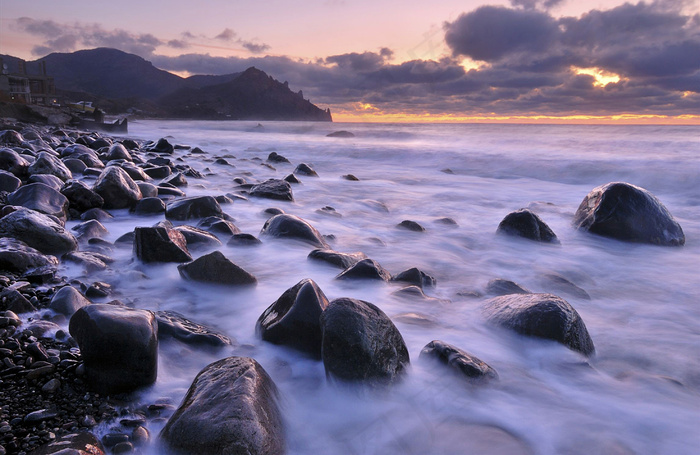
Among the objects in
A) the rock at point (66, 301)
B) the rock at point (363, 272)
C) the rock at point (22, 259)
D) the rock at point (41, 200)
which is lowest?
the rock at point (363, 272)

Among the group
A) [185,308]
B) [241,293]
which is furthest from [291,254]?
[185,308]

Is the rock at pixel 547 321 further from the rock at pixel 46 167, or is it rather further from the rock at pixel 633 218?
the rock at pixel 46 167

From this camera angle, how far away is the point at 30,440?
1.23 meters

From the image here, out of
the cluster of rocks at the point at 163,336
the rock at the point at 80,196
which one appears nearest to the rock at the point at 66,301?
the cluster of rocks at the point at 163,336

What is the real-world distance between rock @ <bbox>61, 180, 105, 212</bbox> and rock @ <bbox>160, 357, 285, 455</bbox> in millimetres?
3497

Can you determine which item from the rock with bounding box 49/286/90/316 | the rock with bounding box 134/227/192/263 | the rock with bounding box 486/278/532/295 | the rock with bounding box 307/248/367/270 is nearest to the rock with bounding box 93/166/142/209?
the rock with bounding box 134/227/192/263

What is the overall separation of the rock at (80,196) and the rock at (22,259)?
1.63m

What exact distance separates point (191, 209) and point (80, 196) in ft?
3.52

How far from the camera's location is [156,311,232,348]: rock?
6.60 ft

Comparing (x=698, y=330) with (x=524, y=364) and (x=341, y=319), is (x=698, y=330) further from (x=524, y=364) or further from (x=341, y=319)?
(x=341, y=319)

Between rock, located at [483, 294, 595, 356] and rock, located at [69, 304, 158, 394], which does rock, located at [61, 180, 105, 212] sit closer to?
rock, located at [69, 304, 158, 394]

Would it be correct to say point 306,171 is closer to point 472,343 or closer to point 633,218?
point 633,218

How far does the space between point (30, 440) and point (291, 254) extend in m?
2.38

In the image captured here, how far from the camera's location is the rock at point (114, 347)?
1.52m
